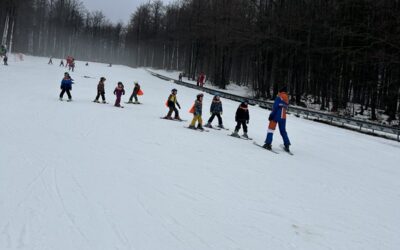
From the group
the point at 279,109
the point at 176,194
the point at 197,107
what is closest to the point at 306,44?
the point at 197,107

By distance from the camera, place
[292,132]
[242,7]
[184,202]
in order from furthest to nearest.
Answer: [242,7]
[292,132]
[184,202]

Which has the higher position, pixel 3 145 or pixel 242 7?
pixel 242 7

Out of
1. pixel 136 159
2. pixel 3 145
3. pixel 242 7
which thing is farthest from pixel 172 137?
pixel 242 7

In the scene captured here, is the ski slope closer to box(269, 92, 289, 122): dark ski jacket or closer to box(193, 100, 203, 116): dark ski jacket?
box(269, 92, 289, 122): dark ski jacket

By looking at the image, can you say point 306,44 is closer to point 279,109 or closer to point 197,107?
point 197,107

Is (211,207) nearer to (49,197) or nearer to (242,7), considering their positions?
(49,197)

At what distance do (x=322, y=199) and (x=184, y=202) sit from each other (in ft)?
9.11

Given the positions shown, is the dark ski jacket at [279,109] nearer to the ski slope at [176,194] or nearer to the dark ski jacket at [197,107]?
the ski slope at [176,194]

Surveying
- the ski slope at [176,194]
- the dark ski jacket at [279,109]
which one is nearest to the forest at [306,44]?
the dark ski jacket at [279,109]

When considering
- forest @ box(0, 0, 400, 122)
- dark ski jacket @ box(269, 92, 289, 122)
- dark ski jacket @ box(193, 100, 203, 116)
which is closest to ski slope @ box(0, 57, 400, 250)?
dark ski jacket @ box(269, 92, 289, 122)

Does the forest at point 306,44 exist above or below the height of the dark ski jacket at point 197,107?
above

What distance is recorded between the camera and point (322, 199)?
6527 mm

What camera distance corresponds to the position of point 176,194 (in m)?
5.74

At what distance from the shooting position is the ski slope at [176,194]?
4250 millimetres
